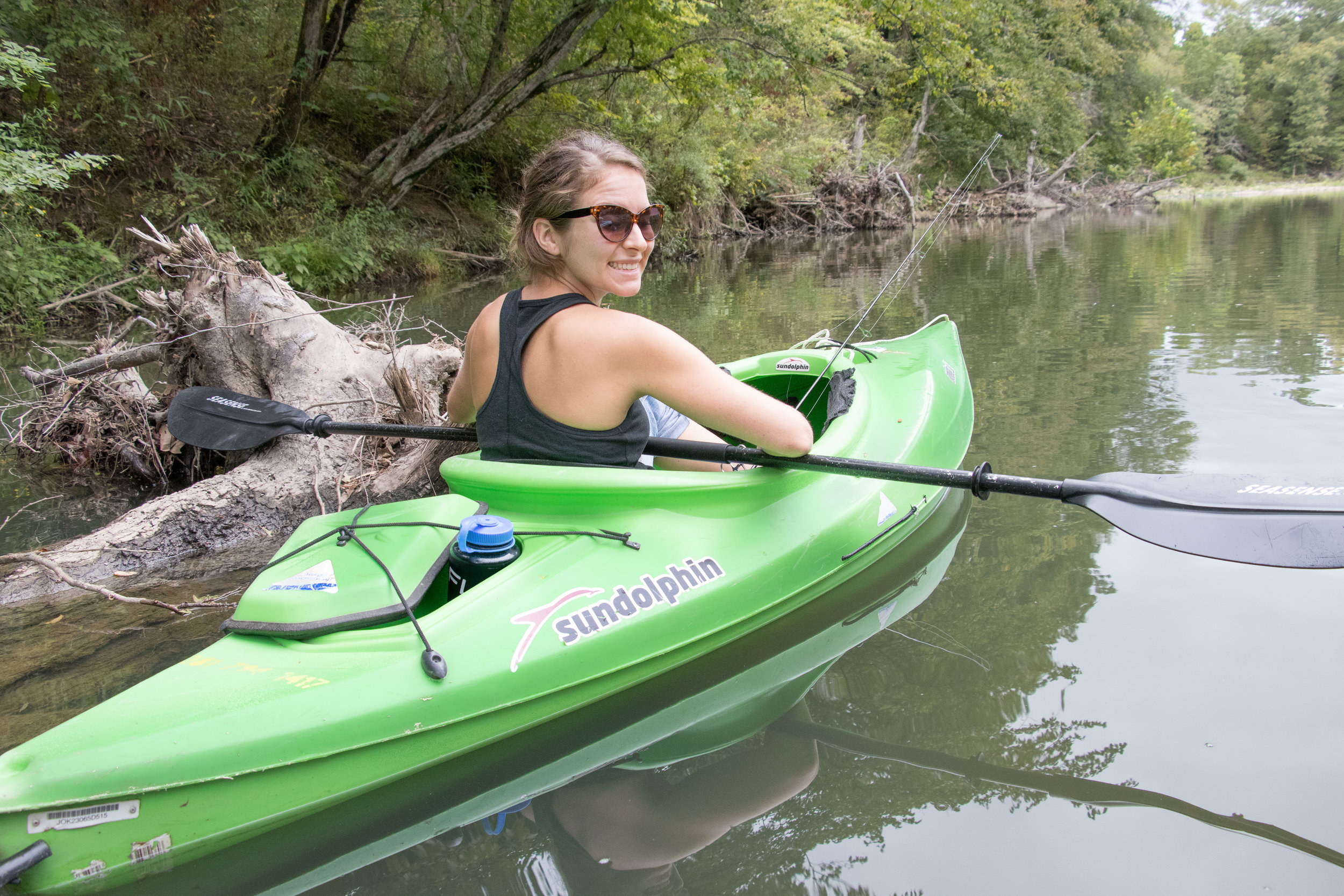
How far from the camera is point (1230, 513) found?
2.10 meters

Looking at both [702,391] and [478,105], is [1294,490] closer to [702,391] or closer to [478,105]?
[702,391]

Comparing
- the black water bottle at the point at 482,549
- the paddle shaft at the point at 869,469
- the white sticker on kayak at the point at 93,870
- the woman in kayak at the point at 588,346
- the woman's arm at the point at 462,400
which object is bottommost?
the white sticker on kayak at the point at 93,870

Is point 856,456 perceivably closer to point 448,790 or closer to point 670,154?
point 448,790

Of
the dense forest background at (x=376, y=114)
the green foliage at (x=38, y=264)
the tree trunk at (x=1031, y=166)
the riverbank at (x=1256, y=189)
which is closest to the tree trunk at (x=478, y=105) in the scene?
the dense forest background at (x=376, y=114)

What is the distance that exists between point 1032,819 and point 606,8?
10531 millimetres

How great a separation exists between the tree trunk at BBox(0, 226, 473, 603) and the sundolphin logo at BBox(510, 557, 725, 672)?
1734mm

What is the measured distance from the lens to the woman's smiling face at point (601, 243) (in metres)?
2.16

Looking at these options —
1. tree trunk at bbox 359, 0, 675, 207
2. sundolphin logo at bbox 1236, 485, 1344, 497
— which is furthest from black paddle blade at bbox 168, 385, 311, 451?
tree trunk at bbox 359, 0, 675, 207

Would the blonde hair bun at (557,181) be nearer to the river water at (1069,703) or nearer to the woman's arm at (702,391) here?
the woman's arm at (702,391)

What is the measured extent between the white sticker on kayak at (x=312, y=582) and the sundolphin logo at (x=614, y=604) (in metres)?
0.43

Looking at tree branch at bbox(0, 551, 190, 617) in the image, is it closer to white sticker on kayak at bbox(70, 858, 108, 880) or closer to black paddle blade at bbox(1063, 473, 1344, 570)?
white sticker on kayak at bbox(70, 858, 108, 880)

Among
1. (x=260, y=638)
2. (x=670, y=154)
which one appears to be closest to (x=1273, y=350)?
(x=260, y=638)

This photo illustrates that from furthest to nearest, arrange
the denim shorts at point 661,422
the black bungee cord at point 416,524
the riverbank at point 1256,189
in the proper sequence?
1. the riverbank at point 1256,189
2. the denim shorts at point 661,422
3. the black bungee cord at point 416,524

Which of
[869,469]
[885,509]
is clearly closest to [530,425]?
[869,469]
